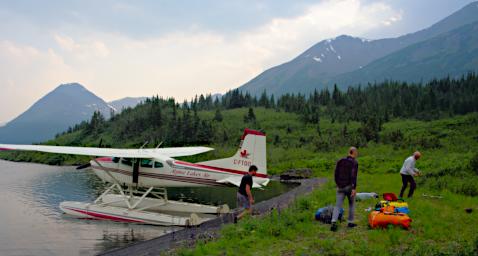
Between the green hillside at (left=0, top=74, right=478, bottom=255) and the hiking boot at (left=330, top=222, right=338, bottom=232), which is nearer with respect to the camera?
the green hillside at (left=0, top=74, right=478, bottom=255)

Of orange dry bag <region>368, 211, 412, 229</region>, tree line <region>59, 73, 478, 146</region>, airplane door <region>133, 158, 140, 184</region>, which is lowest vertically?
orange dry bag <region>368, 211, 412, 229</region>

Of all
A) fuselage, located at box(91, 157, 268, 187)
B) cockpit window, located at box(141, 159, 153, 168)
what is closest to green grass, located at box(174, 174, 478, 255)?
fuselage, located at box(91, 157, 268, 187)

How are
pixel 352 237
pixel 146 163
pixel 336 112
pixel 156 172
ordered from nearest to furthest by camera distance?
pixel 352 237
pixel 156 172
pixel 146 163
pixel 336 112

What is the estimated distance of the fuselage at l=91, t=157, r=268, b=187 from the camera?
16.6 meters

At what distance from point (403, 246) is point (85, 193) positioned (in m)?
24.1

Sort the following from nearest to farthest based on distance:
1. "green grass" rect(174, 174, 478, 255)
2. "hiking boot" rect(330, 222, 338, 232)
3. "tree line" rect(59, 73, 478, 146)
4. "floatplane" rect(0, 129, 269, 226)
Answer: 1. "green grass" rect(174, 174, 478, 255)
2. "hiking boot" rect(330, 222, 338, 232)
3. "floatplane" rect(0, 129, 269, 226)
4. "tree line" rect(59, 73, 478, 146)

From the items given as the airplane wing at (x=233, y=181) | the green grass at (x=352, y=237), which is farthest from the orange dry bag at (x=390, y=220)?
the airplane wing at (x=233, y=181)

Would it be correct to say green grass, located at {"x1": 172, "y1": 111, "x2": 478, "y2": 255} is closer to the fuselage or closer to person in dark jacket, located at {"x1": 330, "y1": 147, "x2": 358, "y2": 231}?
person in dark jacket, located at {"x1": 330, "y1": 147, "x2": 358, "y2": 231}

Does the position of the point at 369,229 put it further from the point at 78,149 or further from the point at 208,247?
the point at 78,149

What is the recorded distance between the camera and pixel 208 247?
358 inches

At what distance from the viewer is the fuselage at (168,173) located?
54.4 feet

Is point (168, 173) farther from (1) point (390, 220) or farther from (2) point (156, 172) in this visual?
(1) point (390, 220)

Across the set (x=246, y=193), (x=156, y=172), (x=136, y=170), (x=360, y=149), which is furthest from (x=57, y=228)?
(x=360, y=149)

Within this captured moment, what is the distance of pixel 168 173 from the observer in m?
16.8
